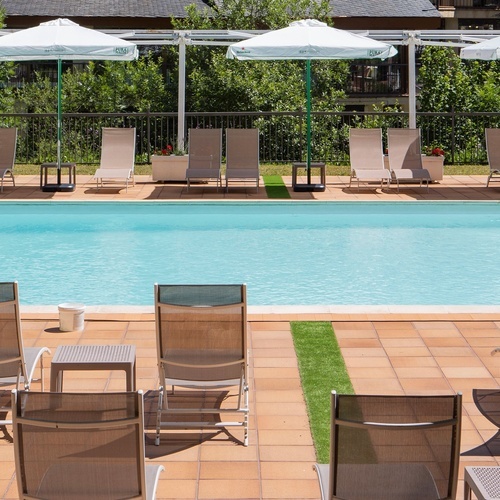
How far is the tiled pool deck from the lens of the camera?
17.1 feet

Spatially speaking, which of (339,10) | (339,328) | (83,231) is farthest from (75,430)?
(339,10)

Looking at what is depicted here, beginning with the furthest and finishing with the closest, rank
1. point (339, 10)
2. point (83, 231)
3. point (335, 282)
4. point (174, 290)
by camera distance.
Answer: point (339, 10) < point (83, 231) < point (335, 282) < point (174, 290)

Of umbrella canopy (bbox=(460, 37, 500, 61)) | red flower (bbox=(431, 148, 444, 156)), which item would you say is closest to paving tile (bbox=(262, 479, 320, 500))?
umbrella canopy (bbox=(460, 37, 500, 61))

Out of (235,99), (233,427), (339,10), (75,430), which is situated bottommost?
(233,427)

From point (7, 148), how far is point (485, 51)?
7.30m

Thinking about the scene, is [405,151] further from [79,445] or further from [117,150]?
[79,445]

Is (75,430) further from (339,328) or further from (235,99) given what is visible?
(235,99)

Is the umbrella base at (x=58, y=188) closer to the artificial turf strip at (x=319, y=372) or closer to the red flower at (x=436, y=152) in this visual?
Answer: the red flower at (x=436, y=152)

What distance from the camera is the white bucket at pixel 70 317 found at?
7832 millimetres

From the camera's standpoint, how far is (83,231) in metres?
13.7

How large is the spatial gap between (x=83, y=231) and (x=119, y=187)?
2375 mm

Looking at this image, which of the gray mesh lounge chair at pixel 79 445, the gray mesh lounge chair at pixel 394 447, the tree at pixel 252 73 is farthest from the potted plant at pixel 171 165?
the gray mesh lounge chair at pixel 394 447

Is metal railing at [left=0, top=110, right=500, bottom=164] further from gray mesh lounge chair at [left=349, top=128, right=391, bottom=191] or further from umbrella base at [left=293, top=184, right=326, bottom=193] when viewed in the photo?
umbrella base at [left=293, top=184, right=326, bottom=193]

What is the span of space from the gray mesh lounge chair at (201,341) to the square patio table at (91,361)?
19 centimetres
